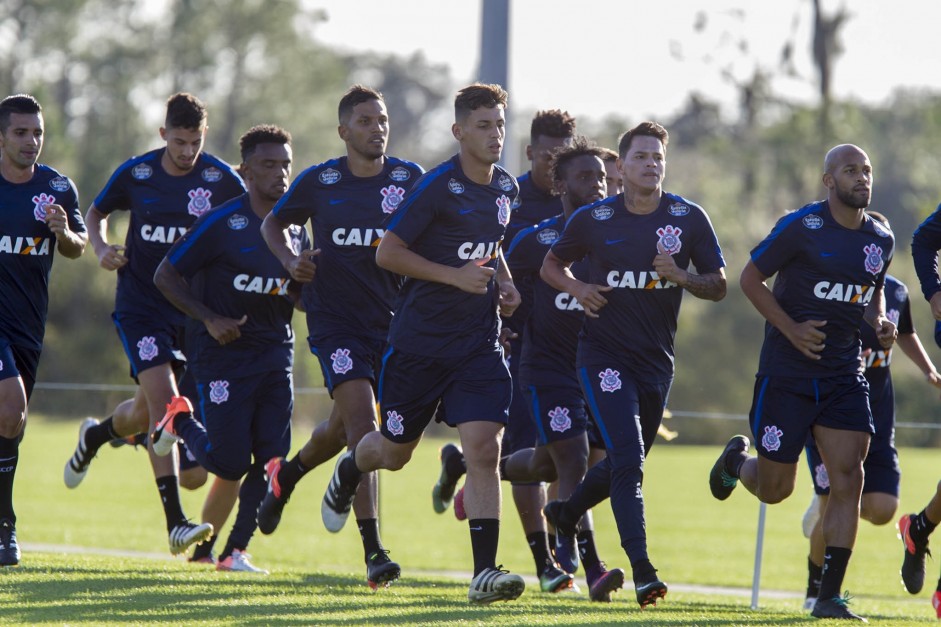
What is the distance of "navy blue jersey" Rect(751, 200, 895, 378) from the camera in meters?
8.20

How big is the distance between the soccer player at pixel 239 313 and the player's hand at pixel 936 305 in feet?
12.8

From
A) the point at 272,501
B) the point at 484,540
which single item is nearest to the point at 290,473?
the point at 272,501

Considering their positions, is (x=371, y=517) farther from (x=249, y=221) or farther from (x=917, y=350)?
(x=917, y=350)

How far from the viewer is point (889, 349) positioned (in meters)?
9.96

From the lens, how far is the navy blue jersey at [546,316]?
9.59 meters

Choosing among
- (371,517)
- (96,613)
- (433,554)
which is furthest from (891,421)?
(433,554)

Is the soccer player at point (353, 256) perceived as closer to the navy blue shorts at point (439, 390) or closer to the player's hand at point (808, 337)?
the navy blue shorts at point (439, 390)

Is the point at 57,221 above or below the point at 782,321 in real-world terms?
above

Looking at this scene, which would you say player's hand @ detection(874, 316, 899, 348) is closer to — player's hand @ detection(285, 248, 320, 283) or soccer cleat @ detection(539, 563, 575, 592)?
soccer cleat @ detection(539, 563, 575, 592)

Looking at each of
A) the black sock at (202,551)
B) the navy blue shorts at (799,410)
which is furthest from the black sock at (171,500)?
the navy blue shorts at (799,410)

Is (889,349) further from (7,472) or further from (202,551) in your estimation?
(7,472)

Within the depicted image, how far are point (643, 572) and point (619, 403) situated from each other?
975 millimetres

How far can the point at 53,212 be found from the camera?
9078 mm

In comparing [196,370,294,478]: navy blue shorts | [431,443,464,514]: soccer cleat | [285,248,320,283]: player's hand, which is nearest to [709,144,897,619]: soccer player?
[285,248,320,283]: player's hand
